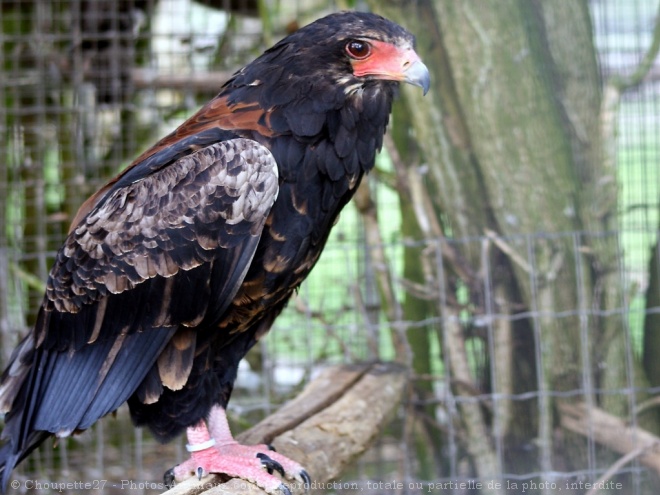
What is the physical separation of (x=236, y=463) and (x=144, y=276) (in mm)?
686

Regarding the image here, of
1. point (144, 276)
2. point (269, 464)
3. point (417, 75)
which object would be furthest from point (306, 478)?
point (417, 75)

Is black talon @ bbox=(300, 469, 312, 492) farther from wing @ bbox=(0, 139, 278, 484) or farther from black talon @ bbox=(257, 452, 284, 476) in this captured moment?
wing @ bbox=(0, 139, 278, 484)

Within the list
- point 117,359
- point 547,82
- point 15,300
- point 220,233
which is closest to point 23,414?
point 117,359

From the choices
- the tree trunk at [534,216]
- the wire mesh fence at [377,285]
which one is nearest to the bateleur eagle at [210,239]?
the wire mesh fence at [377,285]

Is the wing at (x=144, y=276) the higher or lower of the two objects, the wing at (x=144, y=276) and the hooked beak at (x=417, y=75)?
the lower

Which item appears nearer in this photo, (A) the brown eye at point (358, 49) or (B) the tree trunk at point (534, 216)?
(A) the brown eye at point (358, 49)

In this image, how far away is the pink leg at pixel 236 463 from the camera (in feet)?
8.43

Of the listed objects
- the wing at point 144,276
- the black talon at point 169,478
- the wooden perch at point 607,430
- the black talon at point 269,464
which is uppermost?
the wing at point 144,276

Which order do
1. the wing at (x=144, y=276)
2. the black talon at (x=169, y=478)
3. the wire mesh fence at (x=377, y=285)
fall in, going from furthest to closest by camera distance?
1. the wire mesh fence at (x=377, y=285)
2. the black talon at (x=169, y=478)
3. the wing at (x=144, y=276)

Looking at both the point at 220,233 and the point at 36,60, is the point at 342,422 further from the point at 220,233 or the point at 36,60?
the point at 36,60

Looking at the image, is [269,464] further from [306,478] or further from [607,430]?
[607,430]

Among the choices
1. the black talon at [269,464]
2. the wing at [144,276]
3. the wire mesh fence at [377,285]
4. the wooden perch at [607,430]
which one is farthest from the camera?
the wire mesh fence at [377,285]

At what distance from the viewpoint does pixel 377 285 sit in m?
4.72

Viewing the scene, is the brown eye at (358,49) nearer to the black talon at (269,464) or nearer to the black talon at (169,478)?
the black talon at (269,464)
